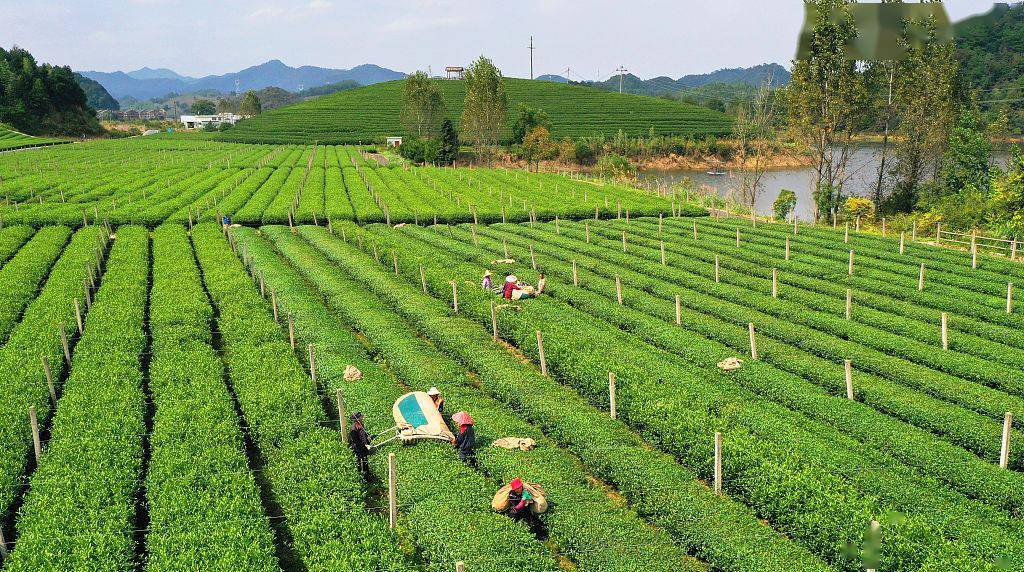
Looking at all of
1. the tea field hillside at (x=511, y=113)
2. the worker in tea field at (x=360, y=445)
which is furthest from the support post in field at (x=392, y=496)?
the tea field hillside at (x=511, y=113)

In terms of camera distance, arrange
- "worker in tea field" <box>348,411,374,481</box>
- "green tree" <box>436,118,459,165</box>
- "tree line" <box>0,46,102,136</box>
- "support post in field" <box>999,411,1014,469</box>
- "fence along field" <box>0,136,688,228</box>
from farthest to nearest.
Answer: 1. "tree line" <box>0,46,102,136</box>
2. "green tree" <box>436,118,459,165</box>
3. "fence along field" <box>0,136,688,228</box>
4. "worker in tea field" <box>348,411,374,481</box>
5. "support post in field" <box>999,411,1014,469</box>

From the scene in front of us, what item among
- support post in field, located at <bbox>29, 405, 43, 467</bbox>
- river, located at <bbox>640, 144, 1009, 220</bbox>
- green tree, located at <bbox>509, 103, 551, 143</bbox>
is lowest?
river, located at <bbox>640, 144, 1009, 220</bbox>

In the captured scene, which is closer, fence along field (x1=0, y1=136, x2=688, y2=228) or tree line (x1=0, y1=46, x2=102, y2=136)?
fence along field (x1=0, y1=136, x2=688, y2=228)

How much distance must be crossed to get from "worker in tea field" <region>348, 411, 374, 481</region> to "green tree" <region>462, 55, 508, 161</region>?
8046cm

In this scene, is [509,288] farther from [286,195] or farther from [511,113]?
[511,113]

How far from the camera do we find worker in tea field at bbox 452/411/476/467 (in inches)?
568

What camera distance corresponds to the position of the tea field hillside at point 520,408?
455 inches

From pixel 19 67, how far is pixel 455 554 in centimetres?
17191

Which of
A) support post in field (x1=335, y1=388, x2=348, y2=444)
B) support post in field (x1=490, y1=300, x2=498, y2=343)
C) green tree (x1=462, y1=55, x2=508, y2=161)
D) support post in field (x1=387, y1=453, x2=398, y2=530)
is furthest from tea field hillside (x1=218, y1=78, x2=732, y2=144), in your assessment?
support post in field (x1=387, y1=453, x2=398, y2=530)

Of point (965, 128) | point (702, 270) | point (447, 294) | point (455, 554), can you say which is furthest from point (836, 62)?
point (455, 554)

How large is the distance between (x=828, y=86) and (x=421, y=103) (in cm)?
7142

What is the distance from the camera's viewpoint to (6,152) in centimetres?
10062

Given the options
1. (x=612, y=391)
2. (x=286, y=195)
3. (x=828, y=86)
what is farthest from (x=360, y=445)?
(x=828, y=86)

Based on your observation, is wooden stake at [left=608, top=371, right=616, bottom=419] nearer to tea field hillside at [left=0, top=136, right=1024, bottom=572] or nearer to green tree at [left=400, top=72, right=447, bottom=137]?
tea field hillside at [left=0, top=136, right=1024, bottom=572]
